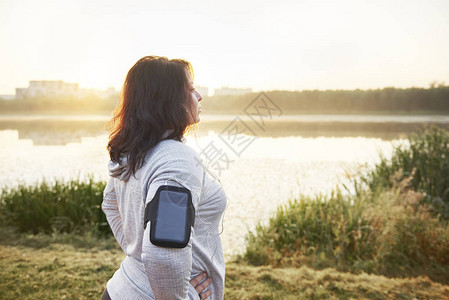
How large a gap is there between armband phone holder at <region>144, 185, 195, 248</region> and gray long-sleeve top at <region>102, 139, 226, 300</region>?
2 centimetres

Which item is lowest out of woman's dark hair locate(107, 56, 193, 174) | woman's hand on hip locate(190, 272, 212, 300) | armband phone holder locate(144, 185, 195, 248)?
woman's hand on hip locate(190, 272, 212, 300)

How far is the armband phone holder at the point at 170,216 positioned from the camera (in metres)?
0.94

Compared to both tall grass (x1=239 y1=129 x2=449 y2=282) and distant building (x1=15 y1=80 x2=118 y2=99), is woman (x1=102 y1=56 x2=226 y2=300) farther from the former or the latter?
distant building (x1=15 y1=80 x2=118 y2=99)

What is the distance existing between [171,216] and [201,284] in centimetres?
35

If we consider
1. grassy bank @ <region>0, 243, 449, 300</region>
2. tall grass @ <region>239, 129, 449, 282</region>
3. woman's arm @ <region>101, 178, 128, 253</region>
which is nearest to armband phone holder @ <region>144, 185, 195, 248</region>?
woman's arm @ <region>101, 178, 128, 253</region>

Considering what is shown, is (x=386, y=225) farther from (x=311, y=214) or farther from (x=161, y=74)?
(x=161, y=74)

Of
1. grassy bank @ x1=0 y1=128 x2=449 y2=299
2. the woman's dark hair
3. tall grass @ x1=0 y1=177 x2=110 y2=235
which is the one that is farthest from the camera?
tall grass @ x1=0 y1=177 x2=110 y2=235

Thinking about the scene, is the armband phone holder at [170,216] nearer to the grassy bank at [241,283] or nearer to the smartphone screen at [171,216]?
the smartphone screen at [171,216]

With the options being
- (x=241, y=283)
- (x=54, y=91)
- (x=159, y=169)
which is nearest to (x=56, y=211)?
(x=241, y=283)

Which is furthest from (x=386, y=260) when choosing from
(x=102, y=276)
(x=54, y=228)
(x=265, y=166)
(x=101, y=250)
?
(x=265, y=166)

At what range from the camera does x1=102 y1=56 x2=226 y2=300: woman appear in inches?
39.1

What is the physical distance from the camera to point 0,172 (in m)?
12.4

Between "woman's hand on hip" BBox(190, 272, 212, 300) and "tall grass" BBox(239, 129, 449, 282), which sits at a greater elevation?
"woman's hand on hip" BBox(190, 272, 212, 300)

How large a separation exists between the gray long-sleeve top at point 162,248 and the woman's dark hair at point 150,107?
4cm
